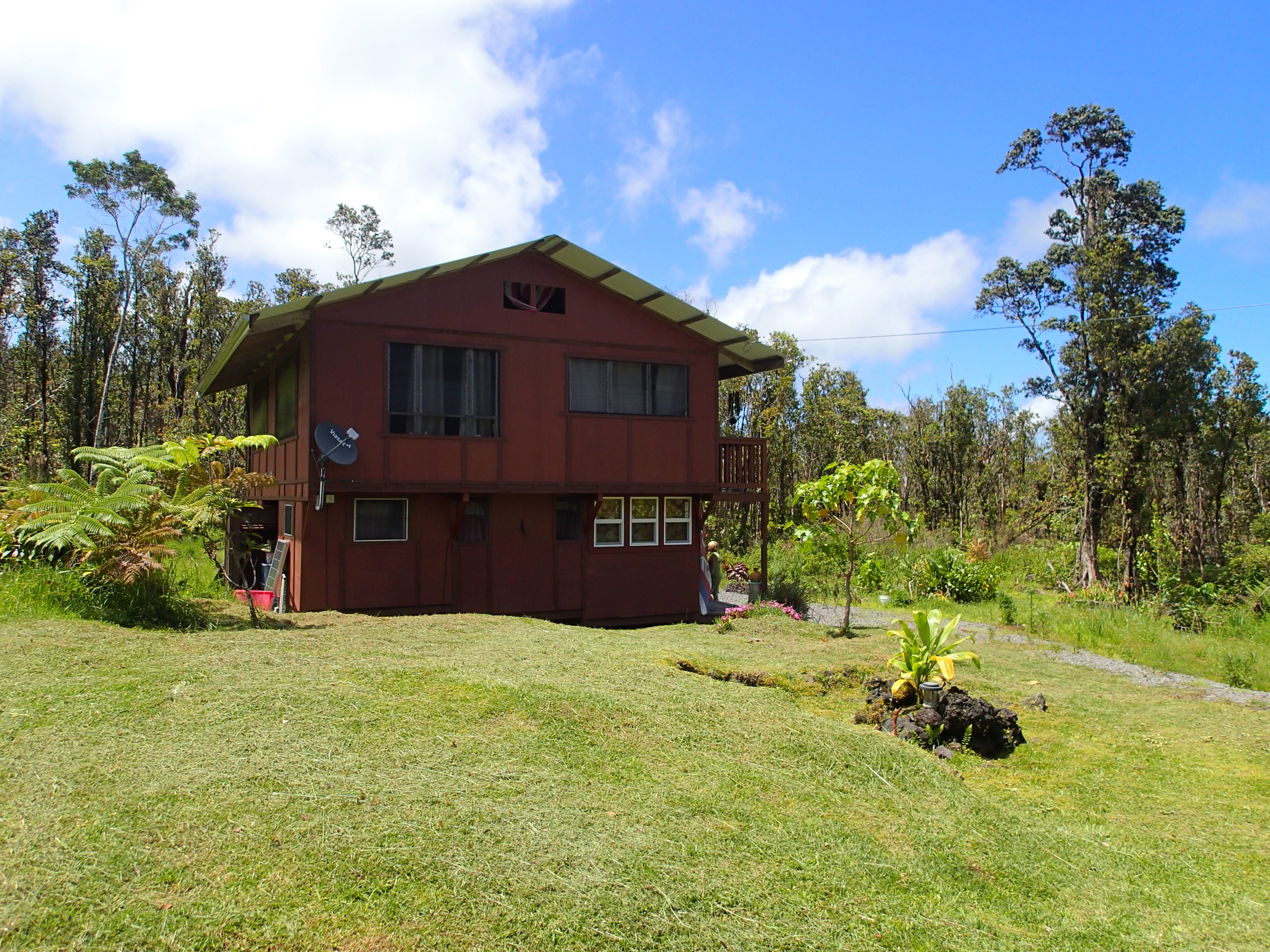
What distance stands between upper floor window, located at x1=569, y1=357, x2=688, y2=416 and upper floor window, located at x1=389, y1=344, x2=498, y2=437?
55.4 inches

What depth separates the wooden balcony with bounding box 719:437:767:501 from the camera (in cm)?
1581

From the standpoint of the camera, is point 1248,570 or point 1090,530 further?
point 1090,530

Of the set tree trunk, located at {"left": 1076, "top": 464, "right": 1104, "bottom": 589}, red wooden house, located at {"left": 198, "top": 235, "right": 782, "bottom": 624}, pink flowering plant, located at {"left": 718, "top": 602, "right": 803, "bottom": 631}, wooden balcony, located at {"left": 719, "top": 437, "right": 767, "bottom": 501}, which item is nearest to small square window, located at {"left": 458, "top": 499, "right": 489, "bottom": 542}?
red wooden house, located at {"left": 198, "top": 235, "right": 782, "bottom": 624}

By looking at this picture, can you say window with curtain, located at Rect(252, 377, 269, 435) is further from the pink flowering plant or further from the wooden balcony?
the pink flowering plant

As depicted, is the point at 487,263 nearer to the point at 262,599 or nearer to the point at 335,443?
the point at 335,443

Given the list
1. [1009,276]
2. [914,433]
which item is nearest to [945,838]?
[1009,276]

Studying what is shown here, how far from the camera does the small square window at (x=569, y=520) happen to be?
1462 centimetres

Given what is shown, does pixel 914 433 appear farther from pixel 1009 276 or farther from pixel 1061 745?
pixel 1061 745

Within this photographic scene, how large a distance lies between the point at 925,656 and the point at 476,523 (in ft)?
26.1

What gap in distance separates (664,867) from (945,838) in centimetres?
183

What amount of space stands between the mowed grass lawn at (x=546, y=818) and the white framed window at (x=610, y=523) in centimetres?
728

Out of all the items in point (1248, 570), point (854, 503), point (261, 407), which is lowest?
point (1248, 570)

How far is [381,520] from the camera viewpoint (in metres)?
13.4

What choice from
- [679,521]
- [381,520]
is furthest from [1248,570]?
[381,520]
